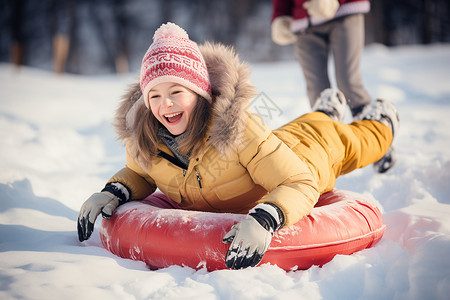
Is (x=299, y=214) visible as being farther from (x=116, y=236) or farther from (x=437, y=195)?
(x=437, y=195)

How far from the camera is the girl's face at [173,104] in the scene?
65.4 inches

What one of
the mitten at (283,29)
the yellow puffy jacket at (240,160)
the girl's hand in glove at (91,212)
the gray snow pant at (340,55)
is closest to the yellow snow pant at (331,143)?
the yellow puffy jacket at (240,160)

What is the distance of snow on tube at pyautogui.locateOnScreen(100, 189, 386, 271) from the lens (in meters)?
1.48

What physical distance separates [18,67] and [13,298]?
385 inches

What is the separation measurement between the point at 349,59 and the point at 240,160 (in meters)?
1.61

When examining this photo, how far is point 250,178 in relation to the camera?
173cm

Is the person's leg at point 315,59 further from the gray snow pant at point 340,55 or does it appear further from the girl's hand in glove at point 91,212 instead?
the girl's hand in glove at point 91,212

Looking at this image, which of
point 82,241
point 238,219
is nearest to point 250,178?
point 238,219

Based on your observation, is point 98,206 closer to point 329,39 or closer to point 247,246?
point 247,246

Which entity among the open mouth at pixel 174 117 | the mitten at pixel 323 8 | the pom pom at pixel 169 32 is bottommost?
the open mouth at pixel 174 117

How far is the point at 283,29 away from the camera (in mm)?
3176

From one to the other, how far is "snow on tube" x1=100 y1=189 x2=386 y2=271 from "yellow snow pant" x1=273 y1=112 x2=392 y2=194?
12.3 inches

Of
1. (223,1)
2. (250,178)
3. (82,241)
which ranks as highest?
(223,1)

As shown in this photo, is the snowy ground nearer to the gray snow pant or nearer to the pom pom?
the gray snow pant
